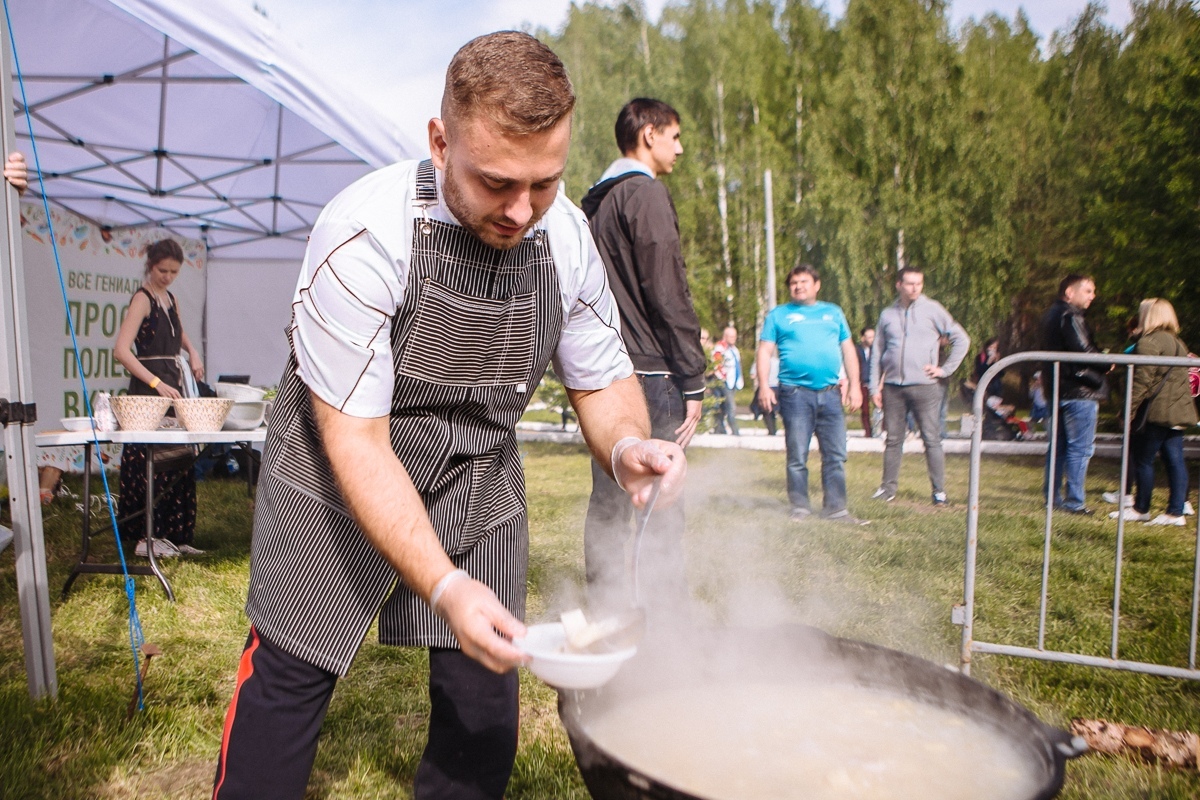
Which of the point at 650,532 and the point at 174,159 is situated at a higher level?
the point at 174,159

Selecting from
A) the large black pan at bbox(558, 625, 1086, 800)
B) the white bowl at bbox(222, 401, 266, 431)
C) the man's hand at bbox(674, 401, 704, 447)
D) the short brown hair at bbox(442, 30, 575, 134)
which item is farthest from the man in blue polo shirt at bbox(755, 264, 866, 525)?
the short brown hair at bbox(442, 30, 575, 134)

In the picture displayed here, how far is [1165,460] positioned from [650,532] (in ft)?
16.7

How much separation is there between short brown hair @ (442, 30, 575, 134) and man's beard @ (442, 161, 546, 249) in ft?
0.40

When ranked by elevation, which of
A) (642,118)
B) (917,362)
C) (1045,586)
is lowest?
(1045,586)

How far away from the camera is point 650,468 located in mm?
1671

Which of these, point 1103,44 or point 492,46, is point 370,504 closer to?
point 492,46

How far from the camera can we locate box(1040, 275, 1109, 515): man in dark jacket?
6539 millimetres

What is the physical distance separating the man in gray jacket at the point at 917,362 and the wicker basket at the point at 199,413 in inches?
205

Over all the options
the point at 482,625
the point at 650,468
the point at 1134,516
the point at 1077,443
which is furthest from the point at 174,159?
the point at 1134,516

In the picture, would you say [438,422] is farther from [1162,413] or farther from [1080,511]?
[1080,511]

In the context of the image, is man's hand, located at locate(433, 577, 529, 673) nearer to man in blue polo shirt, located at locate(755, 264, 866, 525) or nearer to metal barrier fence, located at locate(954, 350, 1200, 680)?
metal barrier fence, located at locate(954, 350, 1200, 680)

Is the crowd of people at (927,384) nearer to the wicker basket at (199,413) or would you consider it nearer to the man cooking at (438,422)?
the wicker basket at (199,413)

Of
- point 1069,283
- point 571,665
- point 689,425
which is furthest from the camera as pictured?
point 1069,283

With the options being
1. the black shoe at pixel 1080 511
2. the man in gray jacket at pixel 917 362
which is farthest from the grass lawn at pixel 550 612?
the man in gray jacket at pixel 917 362
